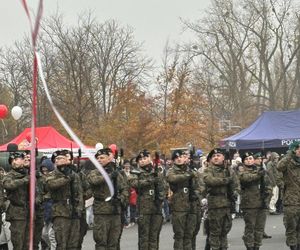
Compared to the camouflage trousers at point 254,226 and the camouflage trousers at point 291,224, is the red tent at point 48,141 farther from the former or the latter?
the camouflage trousers at point 291,224

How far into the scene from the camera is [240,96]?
141 feet

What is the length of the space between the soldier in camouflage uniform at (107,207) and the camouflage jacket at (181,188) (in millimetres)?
865

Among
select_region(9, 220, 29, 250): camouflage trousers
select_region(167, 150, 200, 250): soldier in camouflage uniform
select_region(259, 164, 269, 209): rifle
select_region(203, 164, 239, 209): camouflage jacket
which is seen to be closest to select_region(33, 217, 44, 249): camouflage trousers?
select_region(9, 220, 29, 250): camouflage trousers

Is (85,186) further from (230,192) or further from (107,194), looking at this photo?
(230,192)

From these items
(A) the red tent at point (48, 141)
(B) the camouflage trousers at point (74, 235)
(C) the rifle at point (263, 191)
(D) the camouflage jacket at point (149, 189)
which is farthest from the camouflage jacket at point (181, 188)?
(A) the red tent at point (48, 141)

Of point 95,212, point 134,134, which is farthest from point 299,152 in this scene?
point 134,134

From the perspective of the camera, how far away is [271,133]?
68.3 feet

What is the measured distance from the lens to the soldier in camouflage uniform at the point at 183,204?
33.5ft

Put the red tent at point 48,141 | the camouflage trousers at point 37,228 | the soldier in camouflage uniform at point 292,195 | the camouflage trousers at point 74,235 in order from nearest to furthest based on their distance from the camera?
the camouflage trousers at point 74,235, the camouflage trousers at point 37,228, the soldier in camouflage uniform at point 292,195, the red tent at point 48,141

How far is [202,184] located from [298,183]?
161 cm

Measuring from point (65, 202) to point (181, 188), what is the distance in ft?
6.49

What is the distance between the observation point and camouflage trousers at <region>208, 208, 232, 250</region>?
33.3ft

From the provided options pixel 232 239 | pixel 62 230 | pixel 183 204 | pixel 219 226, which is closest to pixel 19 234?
pixel 62 230

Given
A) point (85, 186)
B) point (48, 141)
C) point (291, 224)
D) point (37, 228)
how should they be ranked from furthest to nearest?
point (48, 141) < point (291, 224) < point (37, 228) < point (85, 186)
